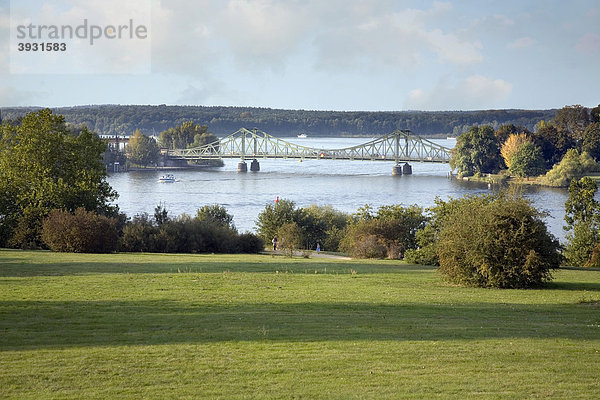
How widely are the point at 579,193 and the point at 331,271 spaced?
2389 centimetres

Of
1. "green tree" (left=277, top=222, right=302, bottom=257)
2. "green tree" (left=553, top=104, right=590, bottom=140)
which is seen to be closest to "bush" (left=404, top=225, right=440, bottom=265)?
"green tree" (left=277, top=222, right=302, bottom=257)

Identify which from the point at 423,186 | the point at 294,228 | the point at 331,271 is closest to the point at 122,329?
the point at 331,271

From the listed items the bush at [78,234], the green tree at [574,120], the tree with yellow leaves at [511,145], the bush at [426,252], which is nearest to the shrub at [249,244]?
the bush at [78,234]

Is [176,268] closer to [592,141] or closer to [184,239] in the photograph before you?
[184,239]

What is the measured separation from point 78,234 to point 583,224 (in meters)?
23.8

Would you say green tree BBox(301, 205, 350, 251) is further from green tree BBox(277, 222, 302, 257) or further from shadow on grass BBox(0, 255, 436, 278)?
shadow on grass BBox(0, 255, 436, 278)

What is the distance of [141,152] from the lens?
356 feet

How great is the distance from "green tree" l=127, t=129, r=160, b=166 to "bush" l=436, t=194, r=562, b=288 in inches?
3824

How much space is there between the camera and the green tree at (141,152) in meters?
108

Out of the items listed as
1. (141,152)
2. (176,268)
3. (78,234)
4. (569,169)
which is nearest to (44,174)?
(78,234)

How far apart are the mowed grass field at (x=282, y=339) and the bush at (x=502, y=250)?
0.89 meters

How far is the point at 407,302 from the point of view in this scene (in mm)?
11641

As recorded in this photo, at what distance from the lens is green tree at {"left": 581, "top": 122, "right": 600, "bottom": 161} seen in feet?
275

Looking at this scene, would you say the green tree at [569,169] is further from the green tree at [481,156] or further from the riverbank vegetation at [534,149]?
the green tree at [481,156]
